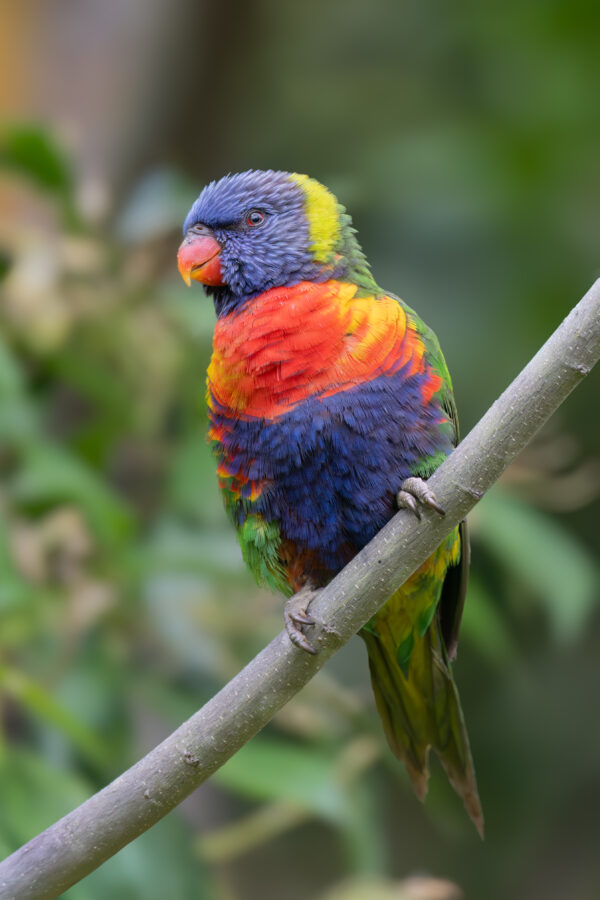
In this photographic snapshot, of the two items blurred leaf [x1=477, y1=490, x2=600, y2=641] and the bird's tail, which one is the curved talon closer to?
the bird's tail

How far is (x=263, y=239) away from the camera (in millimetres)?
1895

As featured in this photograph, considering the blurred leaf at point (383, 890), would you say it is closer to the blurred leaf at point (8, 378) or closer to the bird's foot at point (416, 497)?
the bird's foot at point (416, 497)

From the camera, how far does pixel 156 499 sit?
308 cm

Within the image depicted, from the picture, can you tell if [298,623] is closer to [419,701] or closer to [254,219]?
[419,701]

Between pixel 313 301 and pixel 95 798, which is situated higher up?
pixel 313 301

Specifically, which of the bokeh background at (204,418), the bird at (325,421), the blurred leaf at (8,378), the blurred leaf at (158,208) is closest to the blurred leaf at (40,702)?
the bokeh background at (204,418)

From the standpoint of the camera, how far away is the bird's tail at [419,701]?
1.90m

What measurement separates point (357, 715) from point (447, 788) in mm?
523

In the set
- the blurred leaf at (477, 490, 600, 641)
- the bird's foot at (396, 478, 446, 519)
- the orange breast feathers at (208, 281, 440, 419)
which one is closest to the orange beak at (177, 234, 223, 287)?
the orange breast feathers at (208, 281, 440, 419)

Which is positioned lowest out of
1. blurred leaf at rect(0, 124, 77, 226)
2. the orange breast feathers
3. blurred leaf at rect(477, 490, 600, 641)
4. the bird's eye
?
blurred leaf at rect(477, 490, 600, 641)

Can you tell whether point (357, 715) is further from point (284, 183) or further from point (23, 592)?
point (284, 183)

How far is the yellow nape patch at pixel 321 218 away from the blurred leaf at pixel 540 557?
1.02 meters

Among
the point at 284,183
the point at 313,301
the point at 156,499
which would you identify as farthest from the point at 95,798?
the point at 156,499

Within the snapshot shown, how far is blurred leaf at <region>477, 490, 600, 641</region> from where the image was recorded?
8.49ft
